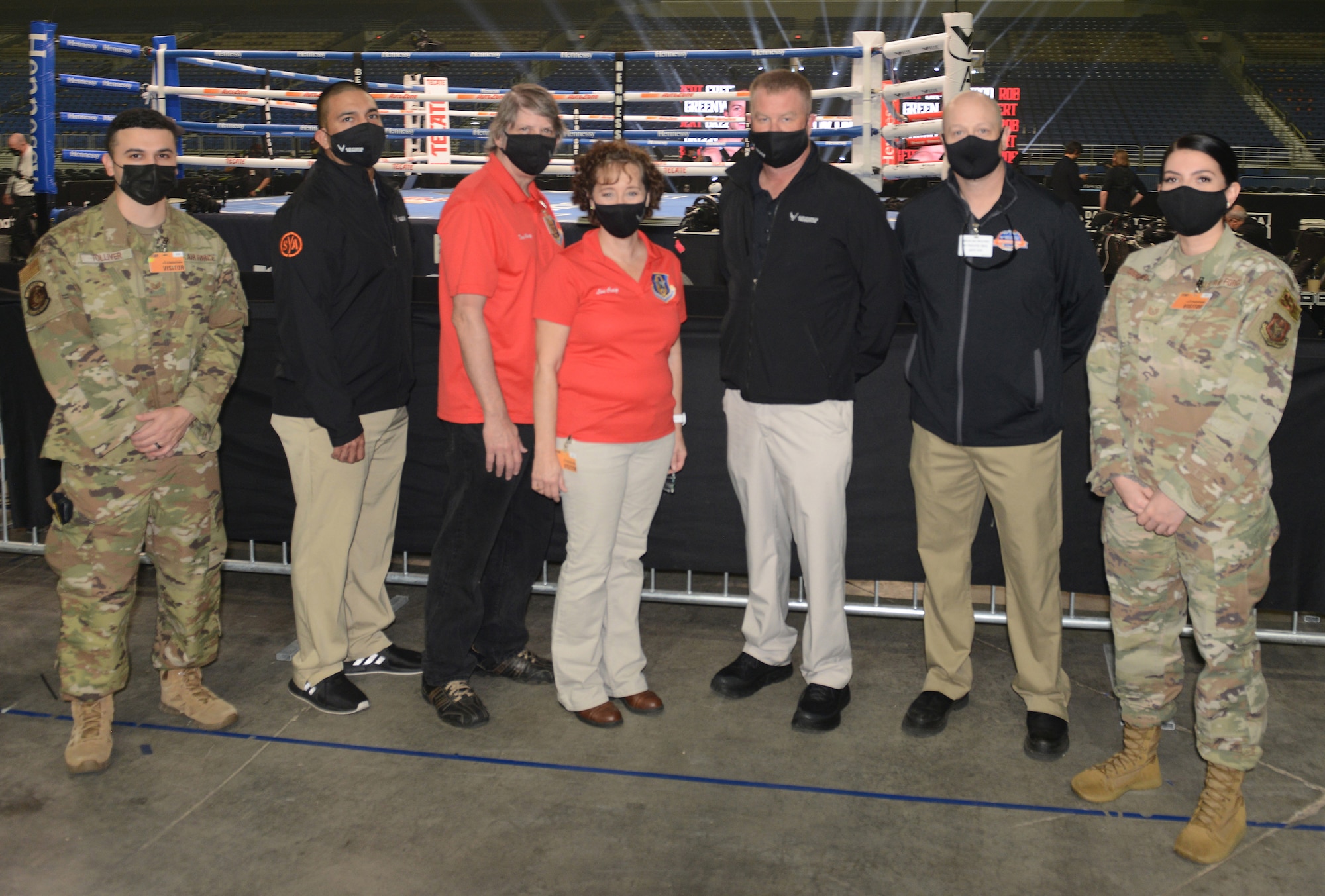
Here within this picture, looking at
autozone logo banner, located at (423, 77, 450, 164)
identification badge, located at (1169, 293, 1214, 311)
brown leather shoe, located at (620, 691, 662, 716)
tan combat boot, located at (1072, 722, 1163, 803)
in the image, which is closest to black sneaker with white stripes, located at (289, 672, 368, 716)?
brown leather shoe, located at (620, 691, 662, 716)

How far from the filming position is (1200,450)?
8.08 feet

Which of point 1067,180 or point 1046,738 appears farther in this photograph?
point 1067,180

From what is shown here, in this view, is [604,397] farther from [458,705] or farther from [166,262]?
[166,262]

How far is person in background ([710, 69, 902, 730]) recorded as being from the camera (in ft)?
9.69

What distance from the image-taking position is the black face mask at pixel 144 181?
9.27 feet

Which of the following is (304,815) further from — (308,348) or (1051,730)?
(1051,730)

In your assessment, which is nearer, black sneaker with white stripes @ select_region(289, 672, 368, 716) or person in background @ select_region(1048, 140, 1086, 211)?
black sneaker with white stripes @ select_region(289, 672, 368, 716)

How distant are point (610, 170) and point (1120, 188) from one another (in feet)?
37.0

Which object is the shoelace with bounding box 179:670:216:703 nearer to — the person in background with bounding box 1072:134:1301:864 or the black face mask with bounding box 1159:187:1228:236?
the person in background with bounding box 1072:134:1301:864

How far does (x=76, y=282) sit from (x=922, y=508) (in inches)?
94.6

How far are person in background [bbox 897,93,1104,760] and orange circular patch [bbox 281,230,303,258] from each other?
1692 mm

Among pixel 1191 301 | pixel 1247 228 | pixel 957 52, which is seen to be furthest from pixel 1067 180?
pixel 1191 301

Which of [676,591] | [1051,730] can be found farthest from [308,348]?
[1051,730]

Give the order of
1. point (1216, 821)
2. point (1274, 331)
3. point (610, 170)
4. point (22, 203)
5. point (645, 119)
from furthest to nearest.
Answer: point (22, 203) → point (645, 119) → point (610, 170) → point (1216, 821) → point (1274, 331)
